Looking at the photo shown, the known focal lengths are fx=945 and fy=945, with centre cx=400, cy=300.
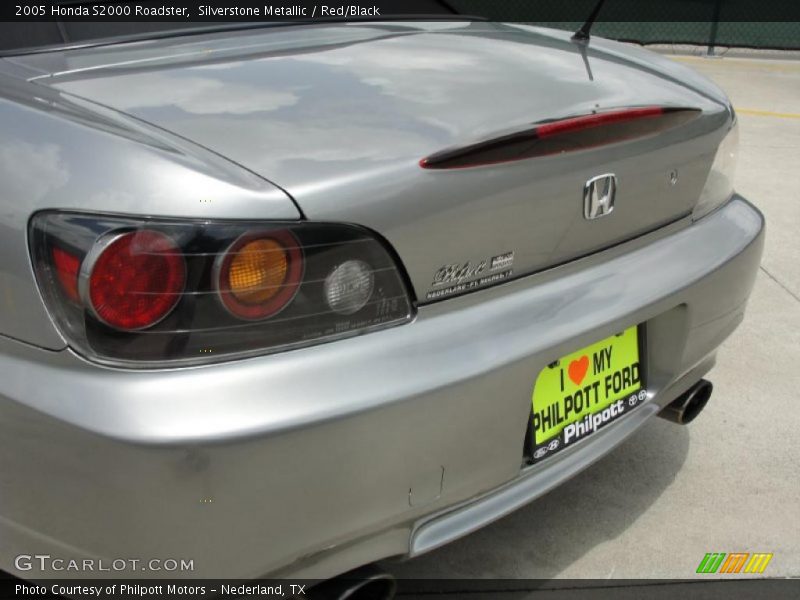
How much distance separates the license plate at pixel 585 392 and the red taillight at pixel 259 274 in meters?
0.56

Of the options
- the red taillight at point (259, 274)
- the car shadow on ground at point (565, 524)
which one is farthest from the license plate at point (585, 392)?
the red taillight at point (259, 274)

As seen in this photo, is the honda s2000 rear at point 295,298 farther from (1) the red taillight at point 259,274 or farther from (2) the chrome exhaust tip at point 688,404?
(2) the chrome exhaust tip at point 688,404

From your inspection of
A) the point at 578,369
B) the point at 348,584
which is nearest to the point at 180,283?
the point at 348,584

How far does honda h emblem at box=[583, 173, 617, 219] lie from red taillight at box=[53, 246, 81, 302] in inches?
39.7

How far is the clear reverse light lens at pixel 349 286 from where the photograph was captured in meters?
1.62

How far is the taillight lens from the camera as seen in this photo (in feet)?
4.89

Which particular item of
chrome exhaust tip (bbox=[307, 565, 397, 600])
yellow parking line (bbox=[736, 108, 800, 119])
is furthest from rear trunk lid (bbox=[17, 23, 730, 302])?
yellow parking line (bbox=[736, 108, 800, 119])

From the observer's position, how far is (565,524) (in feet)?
8.42

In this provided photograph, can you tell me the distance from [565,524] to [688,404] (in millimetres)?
481

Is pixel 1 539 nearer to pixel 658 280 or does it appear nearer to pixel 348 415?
pixel 348 415

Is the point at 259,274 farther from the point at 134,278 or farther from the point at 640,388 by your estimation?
the point at 640,388

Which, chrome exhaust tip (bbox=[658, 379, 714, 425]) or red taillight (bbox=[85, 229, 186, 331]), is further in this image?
chrome exhaust tip (bbox=[658, 379, 714, 425])

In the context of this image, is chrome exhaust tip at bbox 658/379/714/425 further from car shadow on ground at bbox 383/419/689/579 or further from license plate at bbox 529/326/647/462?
license plate at bbox 529/326/647/462

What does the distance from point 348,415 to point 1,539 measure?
0.66 m
